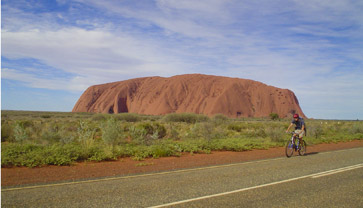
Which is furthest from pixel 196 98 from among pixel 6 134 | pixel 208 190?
pixel 208 190

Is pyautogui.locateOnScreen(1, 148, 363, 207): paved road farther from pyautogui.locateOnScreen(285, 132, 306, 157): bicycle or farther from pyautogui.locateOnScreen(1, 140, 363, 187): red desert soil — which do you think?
pyautogui.locateOnScreen(285, 132, 306, 157): bicycle

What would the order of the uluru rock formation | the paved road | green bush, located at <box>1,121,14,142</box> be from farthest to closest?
the uluru rock formation < green bush, located at <box>1,121,14,142</box> < the paved road

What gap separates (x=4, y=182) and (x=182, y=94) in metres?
90.3

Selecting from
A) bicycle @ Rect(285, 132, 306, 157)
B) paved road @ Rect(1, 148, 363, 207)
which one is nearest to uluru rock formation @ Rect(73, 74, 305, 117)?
bicycle @ Rect(285, 132, 306, 157)

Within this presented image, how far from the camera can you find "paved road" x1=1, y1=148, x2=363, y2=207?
572 cm

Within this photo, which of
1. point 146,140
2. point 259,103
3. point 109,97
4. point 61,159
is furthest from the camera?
point 109,97

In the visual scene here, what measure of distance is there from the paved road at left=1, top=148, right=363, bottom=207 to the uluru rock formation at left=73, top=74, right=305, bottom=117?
7663 centimetres

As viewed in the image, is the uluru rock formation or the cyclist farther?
the uluru rock formation

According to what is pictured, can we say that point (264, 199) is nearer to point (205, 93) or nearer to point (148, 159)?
point (148, 159)

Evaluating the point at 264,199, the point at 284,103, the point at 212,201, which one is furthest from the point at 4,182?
the point at 284,103

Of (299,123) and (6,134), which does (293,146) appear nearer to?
(299,123)

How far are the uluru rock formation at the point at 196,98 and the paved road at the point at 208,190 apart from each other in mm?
76628

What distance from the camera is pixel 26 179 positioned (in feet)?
25.9

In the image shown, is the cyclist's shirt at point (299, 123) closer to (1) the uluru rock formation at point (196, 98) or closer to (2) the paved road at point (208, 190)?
(2) the paved road at point (208, 190)
